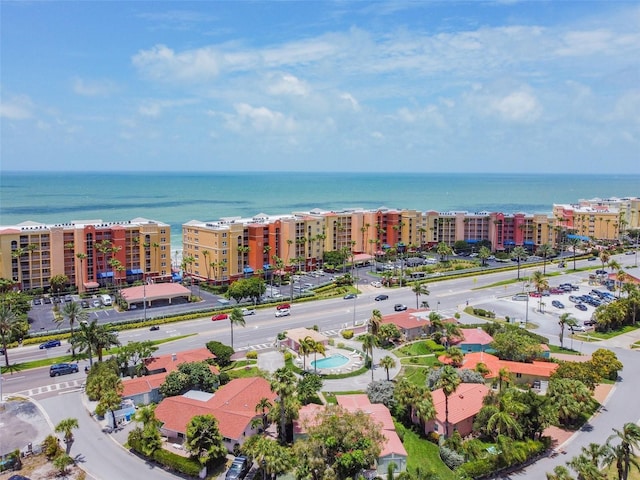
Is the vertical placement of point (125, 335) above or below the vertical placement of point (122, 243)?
below

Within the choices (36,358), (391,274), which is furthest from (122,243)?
(391,274)

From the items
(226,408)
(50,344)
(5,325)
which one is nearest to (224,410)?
(226,408)

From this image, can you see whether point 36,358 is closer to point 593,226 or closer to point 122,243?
point 122,243

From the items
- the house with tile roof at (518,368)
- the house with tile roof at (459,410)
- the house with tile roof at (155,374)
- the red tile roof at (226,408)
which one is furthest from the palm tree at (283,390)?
the house with tile roof at (518,368)

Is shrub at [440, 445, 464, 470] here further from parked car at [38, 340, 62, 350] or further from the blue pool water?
parked car at [38, 340, 62, 350]

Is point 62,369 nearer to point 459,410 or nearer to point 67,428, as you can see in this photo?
point 67,428
